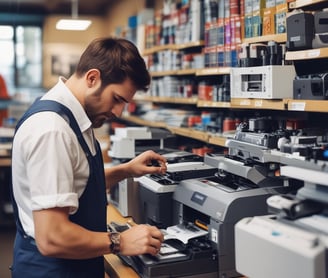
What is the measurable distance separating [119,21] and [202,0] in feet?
15.8

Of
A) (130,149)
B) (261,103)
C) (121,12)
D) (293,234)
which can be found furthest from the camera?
(121,12)

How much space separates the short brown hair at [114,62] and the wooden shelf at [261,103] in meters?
0.74

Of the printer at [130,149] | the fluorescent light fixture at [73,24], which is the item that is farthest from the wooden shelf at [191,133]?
the fluorescent light fixture at [73,24]

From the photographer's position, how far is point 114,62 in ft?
6.58

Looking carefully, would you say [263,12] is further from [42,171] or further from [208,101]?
[42,171]

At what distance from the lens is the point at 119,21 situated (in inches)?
332

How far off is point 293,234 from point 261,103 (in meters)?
1.12

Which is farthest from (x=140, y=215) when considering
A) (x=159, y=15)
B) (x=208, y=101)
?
(x=159, y=15)

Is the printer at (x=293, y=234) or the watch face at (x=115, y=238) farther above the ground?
the printer at (x=293, y=234)

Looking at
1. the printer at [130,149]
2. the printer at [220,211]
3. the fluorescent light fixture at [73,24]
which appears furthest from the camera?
the fluorescent light fixture at [73,24]

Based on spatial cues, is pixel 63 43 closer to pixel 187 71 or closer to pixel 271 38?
pixel 187 71

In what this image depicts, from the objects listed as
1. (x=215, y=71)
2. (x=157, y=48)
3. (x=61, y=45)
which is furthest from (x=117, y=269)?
(x=61, y=45)

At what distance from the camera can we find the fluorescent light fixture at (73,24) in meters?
8.49

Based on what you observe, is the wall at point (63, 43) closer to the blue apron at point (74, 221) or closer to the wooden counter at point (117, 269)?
the wooden counter at point (117, 269)
